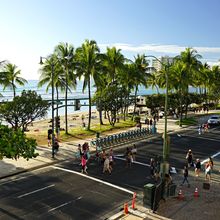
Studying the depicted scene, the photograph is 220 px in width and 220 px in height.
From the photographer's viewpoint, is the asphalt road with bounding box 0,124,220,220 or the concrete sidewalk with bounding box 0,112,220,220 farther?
the asphalt road with bounding box 0,124,220,220

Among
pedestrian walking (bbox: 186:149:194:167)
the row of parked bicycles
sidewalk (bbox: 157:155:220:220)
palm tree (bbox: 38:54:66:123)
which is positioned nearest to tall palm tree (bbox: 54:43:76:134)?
palm tree (bbox: 38:54:66:123)

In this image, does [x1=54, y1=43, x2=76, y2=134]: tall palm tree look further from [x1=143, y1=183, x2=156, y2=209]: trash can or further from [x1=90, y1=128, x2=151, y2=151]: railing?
[x1=143, y1=183, x2=156, y2=209]: trash can

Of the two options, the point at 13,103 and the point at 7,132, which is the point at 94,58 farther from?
the point at 7,132

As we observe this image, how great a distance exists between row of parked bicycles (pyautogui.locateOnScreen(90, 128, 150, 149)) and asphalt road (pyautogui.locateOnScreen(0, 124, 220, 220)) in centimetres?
366

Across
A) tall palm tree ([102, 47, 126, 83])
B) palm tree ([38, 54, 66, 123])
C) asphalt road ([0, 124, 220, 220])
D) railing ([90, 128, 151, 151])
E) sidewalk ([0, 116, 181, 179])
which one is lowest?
asphalt road ([0, 124, 220, 220])

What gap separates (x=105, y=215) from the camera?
1833 cm

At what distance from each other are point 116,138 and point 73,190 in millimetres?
17002

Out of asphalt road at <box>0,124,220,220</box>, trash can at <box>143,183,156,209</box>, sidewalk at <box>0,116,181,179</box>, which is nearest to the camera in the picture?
trash can at <box>143,183,156,209</box>

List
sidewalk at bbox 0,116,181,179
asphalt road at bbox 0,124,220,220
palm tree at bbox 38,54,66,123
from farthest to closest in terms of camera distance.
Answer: palm tree at bbox 38,54,66,123 → sidewalk at bbox 0,116,181,179 → asphalt road at bbox 0,124,220,220

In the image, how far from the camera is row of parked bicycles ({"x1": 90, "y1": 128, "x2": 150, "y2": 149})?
3644cm

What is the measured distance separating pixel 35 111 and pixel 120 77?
25912 mm

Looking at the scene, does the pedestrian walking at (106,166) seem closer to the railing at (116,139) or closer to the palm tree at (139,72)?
the railing at (116,139)

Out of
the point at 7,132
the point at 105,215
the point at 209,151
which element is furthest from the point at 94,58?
the point at 7,132

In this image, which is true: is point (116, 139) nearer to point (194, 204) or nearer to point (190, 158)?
point (190, 158)
